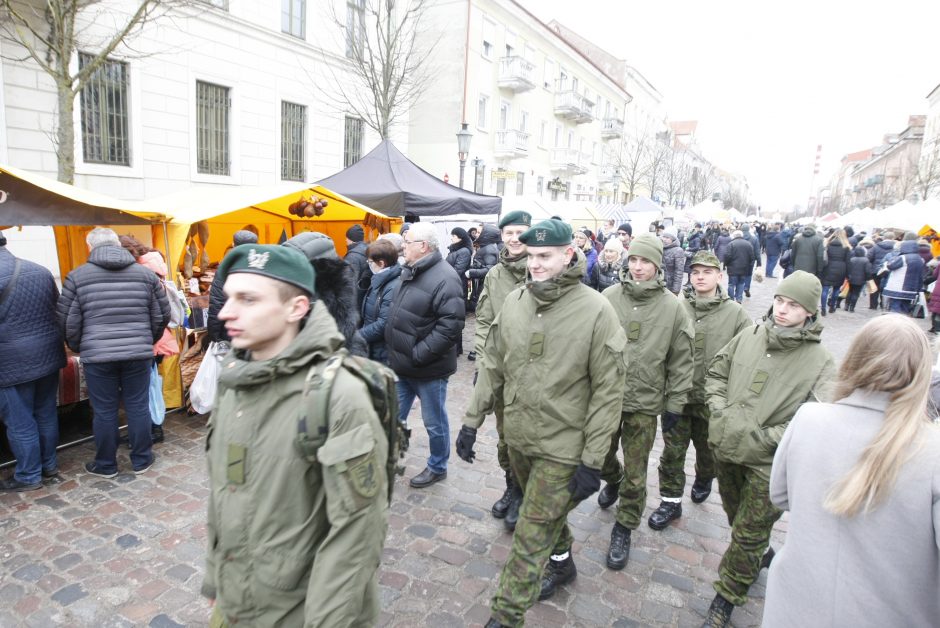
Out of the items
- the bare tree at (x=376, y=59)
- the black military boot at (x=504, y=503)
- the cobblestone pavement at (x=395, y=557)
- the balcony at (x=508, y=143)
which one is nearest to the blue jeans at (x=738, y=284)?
the bare tree at (x=376, y=59)

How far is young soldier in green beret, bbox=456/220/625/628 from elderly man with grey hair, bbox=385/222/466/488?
55.7 inches

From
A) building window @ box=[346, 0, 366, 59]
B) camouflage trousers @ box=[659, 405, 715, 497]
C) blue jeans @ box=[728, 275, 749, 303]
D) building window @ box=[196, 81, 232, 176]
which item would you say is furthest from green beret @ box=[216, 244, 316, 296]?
building window @ box=[346, 0, 366, 59]

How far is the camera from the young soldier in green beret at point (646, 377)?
3.63 metres

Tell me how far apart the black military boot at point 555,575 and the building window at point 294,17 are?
16.5 m

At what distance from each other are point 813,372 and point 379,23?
52.6 feet

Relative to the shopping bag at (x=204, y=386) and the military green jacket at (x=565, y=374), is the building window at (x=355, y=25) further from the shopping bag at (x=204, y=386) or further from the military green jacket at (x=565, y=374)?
the military green jacket at (x=565, y=374)

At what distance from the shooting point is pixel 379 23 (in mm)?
15883

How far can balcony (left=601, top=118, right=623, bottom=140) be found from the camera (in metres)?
41.4

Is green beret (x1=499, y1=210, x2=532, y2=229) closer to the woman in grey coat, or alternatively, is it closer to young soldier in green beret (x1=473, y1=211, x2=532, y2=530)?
young soldier in green beret (x1=473, y1=211, x2=532, y2=530)

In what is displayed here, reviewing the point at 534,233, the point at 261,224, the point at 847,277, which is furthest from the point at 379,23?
the point at 534,233

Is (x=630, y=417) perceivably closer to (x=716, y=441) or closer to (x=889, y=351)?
(x=716, y=441)

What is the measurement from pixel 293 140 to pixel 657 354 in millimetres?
15388

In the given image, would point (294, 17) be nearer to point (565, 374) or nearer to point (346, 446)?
point (565, 374)

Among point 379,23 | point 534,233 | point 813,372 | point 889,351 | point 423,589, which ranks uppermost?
point 379,23
